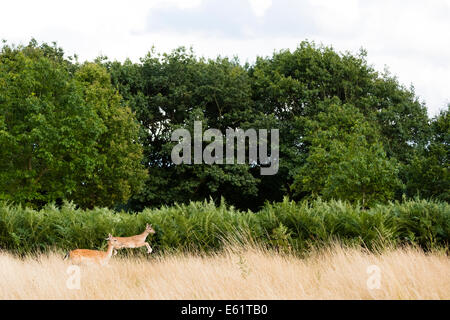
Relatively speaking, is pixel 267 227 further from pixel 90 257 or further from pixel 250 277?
pixel 90 257

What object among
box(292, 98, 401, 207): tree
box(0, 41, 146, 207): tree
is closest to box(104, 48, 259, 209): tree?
box(0, 41, 146, 207): tree

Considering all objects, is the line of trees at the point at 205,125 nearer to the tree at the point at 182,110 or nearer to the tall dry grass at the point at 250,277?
the tree at the point at 182,110

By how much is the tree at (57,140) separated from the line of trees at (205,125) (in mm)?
82

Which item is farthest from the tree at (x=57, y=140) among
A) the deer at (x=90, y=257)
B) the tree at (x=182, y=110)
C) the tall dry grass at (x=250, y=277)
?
the deer at (x=90, y=257)

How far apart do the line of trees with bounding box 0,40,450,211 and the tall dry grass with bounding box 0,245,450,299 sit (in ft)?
66.5

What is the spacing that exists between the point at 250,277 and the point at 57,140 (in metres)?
24.9

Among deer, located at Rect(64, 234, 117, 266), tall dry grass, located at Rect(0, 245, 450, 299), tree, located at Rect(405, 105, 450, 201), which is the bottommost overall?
tree, located at Rect(405, 105, 450, 201)

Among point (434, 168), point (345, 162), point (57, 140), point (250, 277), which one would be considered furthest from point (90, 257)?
point (434, 168)

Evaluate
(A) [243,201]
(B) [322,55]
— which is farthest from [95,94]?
(B) [322,55]

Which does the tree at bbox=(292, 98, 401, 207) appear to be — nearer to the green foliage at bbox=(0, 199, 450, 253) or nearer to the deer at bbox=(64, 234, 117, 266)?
the green foliage at bbox=(0, 199, 450, 253)

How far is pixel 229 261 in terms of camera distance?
9312mm

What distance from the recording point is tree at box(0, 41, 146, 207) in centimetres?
3077

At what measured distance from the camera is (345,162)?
97.2 ft
